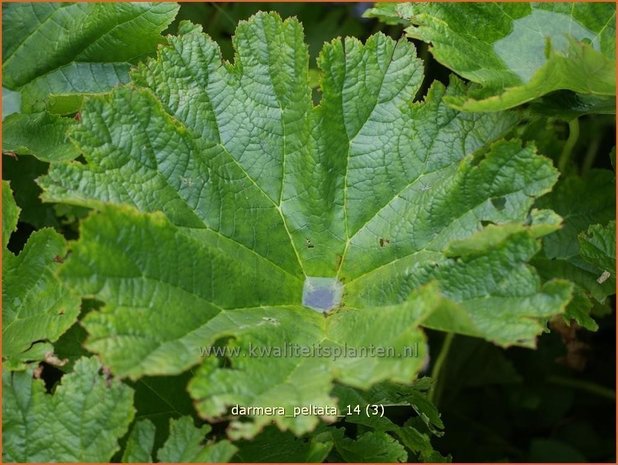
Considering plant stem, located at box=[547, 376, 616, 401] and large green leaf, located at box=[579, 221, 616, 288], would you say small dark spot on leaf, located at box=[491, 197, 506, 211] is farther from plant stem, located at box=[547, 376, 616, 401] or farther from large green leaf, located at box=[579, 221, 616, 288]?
plant stem, located at box=[547, 376, 616, 401]

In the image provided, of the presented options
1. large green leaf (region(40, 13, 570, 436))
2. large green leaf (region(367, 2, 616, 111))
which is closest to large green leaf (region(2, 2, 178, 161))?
large green leaf (region(40, 13, 570, 436))

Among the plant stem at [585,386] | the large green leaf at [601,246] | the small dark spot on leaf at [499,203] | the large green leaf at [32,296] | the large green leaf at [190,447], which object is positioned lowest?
the plant stem at [585,386]

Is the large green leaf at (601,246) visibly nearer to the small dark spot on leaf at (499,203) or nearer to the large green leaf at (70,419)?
the small dark spot on leaf at (499,203)

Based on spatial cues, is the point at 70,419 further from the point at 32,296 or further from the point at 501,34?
the point at 501,34

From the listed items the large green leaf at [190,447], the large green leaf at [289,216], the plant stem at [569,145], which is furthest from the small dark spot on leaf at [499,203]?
the large green leaf at [190,447]

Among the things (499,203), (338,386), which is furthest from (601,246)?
(338,386)

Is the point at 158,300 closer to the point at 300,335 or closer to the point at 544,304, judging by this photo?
the point at 300,335
